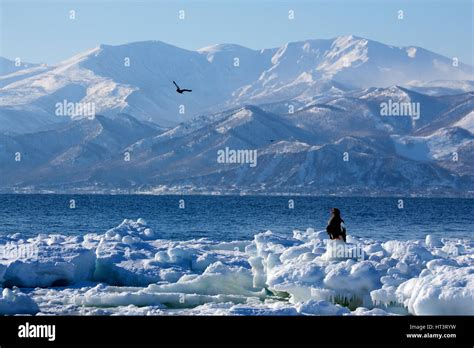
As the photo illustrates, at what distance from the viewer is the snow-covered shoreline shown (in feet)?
84.7

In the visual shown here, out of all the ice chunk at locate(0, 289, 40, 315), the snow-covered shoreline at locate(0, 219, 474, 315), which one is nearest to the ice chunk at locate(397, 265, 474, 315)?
the snow-covered shoreline at locate(0, 219, 474, 315)

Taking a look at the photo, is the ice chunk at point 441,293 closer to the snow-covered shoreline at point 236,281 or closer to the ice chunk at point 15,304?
the snow-covered shoreline at point 236,281

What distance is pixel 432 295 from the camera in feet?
81.4

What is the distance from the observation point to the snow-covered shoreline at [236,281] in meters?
25.8

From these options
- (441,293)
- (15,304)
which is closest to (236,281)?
(15,304)

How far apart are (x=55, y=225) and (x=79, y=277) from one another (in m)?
55.5

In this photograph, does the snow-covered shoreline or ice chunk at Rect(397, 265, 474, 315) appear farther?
the snow-covered shoreline

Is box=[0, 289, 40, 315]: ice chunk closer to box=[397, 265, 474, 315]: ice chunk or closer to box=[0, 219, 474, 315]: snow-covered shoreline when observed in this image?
box=[0, 219, 474, 315]: snow-covered shoreline

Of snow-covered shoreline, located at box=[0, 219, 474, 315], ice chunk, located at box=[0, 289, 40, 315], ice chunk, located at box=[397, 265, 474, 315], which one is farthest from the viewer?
ice chunk, located at box=[0, 289, 40, 315]

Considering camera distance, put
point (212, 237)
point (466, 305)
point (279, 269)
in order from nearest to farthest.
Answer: point (466, 305) < point (279, 269) < point (212, 237)

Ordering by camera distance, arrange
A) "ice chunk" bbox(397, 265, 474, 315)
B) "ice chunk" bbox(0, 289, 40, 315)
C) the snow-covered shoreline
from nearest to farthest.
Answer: "ice chunk" bbox(397, 265, 474, 315) < the snow-covered shoreline < "ice chunk" bbox(0, 289, 40, 315)

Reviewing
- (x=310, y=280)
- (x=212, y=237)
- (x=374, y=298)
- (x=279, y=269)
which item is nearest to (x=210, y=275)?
(x=279, y=269)
